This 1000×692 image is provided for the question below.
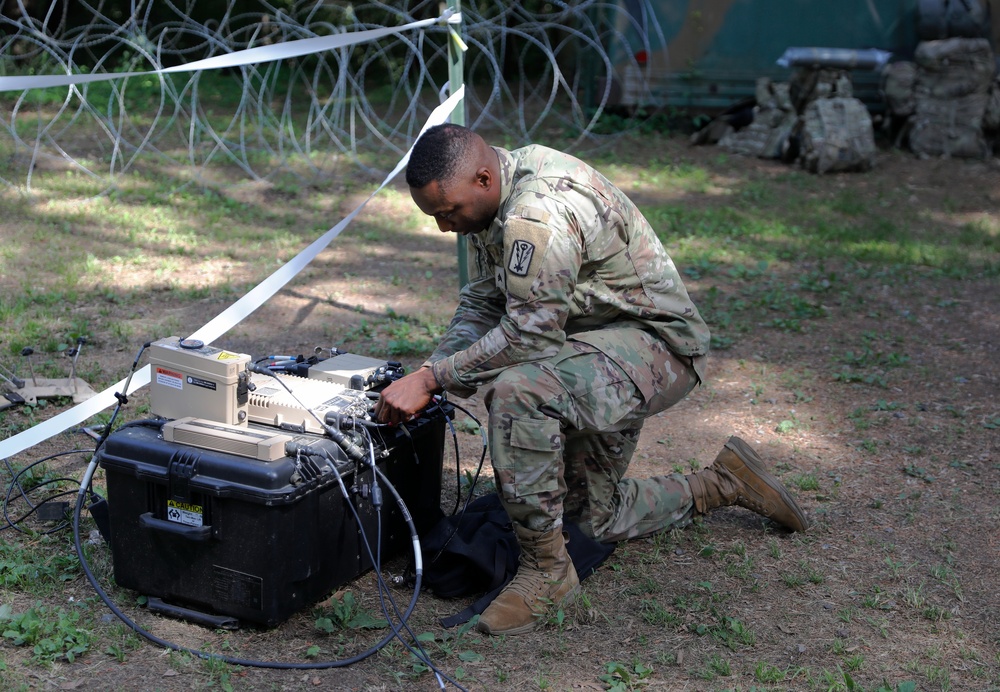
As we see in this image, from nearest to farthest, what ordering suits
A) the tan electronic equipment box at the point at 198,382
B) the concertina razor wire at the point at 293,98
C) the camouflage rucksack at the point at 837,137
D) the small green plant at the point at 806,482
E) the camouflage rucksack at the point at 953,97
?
the tan electronic equipment box at the point at 198,382 < the small green plant at the point at 806,482 < the concertina razor wire at the point at 293,98 < the camouflage rucksack at the point at 837,137 < the camouflage rucksack at the point at 953,97

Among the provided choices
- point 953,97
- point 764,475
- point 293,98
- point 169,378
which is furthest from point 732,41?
point 169,378

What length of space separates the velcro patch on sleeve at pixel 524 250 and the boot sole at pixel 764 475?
118 centimetres

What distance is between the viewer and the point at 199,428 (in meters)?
3.00

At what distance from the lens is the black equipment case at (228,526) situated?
2883mm

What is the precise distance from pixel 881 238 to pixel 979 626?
525 centimetres

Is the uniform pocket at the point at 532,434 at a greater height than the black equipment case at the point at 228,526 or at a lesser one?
greater

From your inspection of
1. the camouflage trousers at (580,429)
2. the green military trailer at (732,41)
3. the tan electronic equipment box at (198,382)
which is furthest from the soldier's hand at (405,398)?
the green military trailer at (732,41)

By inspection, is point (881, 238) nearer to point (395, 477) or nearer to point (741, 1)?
point (741, 1)

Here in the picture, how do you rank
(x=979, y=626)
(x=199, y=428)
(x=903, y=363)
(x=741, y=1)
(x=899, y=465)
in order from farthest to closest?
(x=741, y=1), (x=903, y=363), (x=899, y=465), (x=979, y=626), (x=199, y=428)

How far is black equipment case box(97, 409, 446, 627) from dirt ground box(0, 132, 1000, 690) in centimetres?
13

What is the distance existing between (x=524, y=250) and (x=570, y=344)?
40 cm

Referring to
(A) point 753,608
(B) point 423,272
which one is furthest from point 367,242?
(A) point 753,608

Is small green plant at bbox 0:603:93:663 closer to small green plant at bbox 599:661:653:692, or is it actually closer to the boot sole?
small green plant at bbox 599:661:653:692

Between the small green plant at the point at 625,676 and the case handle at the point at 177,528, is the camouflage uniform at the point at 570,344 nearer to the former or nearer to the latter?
the small green plant at the point at 625,676
